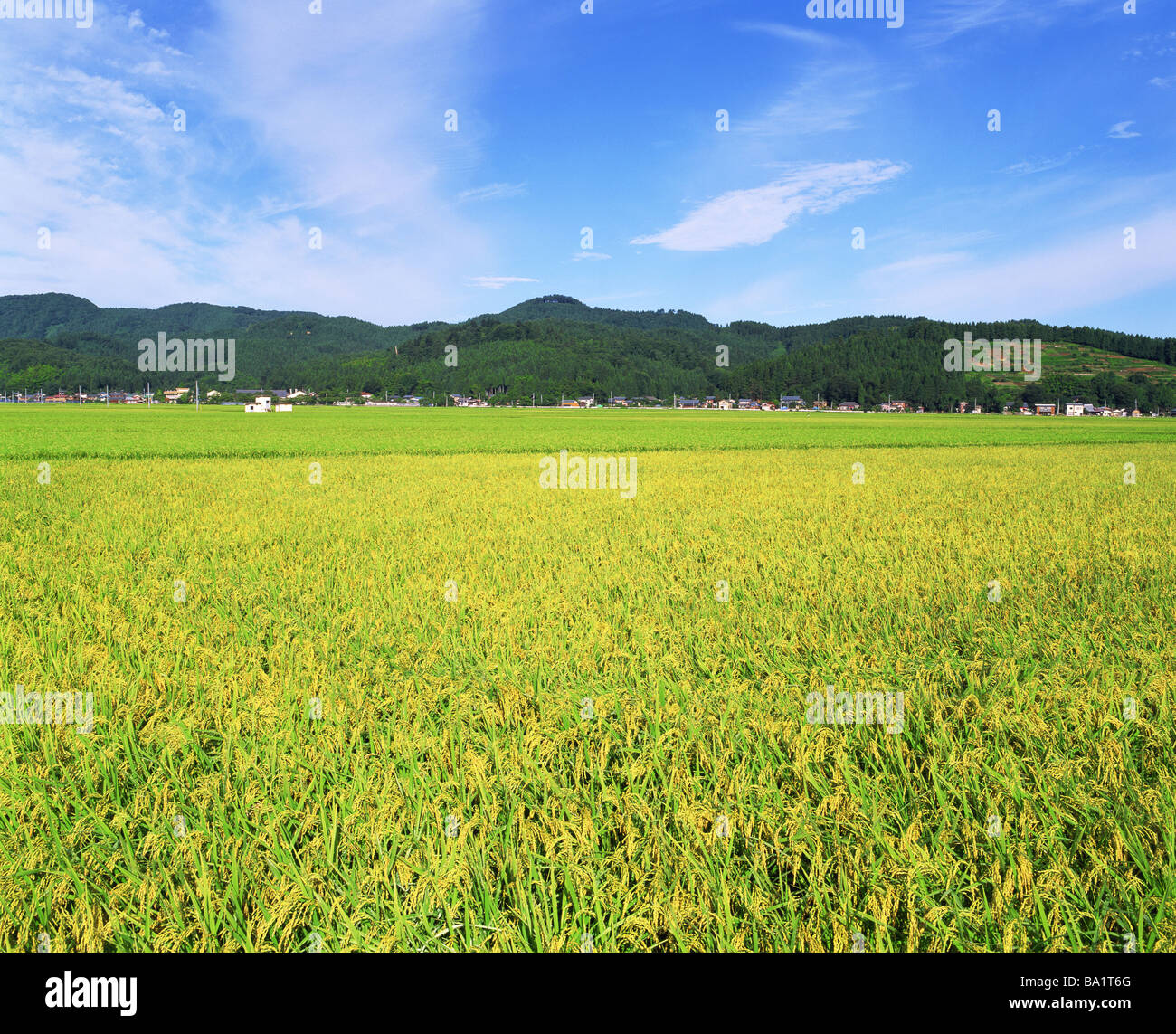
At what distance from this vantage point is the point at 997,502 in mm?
13266

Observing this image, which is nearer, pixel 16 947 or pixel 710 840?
pixel 16 947

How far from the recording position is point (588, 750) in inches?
130

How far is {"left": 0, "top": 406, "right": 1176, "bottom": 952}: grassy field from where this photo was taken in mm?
2232

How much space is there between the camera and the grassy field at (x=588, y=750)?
7.32 feet

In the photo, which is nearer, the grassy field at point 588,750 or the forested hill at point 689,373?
the grassy field at point 588,750

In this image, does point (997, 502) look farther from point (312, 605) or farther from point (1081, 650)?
point (312, 605)

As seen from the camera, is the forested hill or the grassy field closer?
the grassy field

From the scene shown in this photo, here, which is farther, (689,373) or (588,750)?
(689,373)

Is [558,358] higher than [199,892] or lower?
higher

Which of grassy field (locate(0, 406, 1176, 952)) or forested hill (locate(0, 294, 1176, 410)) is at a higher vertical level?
forested hill (locate(0, 294, 1176, 410))

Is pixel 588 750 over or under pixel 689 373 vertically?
under

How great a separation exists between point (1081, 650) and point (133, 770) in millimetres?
5423

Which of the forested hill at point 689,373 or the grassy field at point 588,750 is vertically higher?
the forested hill at point 689,373

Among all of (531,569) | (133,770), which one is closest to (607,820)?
(133,770)
